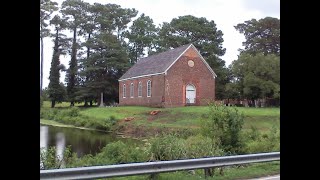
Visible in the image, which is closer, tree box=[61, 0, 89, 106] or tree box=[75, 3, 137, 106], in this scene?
tree box=[61, 0, 89, 106]

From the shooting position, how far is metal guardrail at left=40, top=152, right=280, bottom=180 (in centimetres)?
455

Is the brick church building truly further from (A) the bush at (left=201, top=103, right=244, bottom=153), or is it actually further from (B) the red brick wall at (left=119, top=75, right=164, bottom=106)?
(A) the bush at (left=201, top=103, right=244, bottom=153)

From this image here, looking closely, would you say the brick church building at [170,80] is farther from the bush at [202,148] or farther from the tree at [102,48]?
the bush at [202,148]

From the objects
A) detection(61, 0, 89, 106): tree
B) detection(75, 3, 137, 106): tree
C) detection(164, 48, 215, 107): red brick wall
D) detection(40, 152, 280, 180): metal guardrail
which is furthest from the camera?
detection(164, 48, 215, 107): red brick wall

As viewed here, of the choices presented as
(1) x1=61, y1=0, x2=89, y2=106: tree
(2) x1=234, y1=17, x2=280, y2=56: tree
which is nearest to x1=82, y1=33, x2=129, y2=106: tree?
(1) x1=61, y1=0, x2=89, y2=106: tree

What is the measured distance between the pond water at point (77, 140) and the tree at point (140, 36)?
15.3 feet

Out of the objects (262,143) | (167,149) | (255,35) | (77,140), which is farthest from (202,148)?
(255,35)

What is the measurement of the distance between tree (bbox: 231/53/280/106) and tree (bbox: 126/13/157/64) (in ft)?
14.8

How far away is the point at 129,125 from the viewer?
12.5 m

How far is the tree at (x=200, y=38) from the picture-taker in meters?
15.5

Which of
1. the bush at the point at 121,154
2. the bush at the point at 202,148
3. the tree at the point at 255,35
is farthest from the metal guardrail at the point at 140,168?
the tree at the point at 255,35

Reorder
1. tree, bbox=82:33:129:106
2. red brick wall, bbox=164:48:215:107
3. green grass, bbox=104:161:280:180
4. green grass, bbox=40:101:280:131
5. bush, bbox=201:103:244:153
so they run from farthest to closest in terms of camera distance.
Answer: red brick wall, bbox=164:48:215:107
tree, bbox=82:33:129:106
green grass, bbox=40:101:280:131
bush, bbox=201:103:244:153
green grass, bbox=104:161:280:180

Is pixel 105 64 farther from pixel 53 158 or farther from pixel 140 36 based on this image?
pixel 53 158
